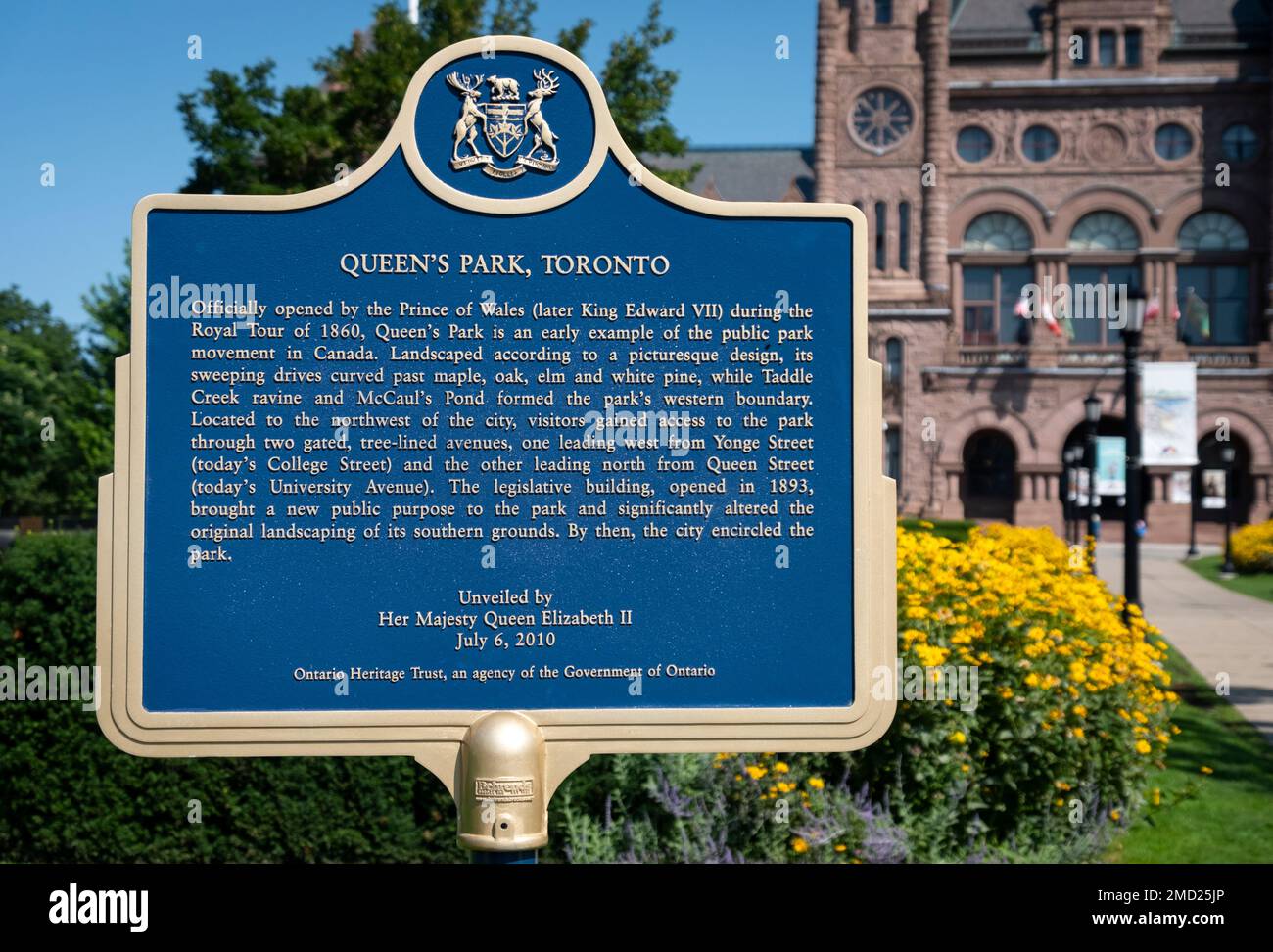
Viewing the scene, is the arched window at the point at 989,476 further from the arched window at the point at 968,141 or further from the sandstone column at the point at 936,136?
the arched window at the point at 968,141

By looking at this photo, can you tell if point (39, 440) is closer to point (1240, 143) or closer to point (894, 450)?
point (894, 450)

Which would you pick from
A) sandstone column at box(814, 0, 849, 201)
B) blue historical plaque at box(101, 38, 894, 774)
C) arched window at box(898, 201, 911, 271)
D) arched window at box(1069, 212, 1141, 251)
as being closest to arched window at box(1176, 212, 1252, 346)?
arched window at box(1069, 212, 1141, 251)

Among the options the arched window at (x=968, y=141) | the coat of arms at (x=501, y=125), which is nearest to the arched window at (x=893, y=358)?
the arched window at (x=968, y=141)

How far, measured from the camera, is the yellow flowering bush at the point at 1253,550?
103ft

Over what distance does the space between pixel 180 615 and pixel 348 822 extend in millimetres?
2991

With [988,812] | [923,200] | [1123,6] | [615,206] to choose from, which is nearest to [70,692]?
[615,206]

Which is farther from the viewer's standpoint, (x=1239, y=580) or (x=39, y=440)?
(x=39, y=440)

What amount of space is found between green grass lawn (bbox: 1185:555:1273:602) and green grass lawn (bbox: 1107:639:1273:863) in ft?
50.2

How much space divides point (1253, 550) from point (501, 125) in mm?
32882

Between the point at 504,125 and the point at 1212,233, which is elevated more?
the point at 1212,233

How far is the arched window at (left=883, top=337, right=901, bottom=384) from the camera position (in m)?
45.8

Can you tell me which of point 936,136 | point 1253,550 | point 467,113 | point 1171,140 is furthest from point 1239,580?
point 467,113

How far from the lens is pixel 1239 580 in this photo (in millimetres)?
29203

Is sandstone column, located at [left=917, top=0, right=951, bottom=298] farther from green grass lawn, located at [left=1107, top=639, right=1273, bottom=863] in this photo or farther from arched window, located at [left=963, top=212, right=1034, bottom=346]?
green grass lawn, located at [left=1107, top=639, right=1273, bottom=863]
